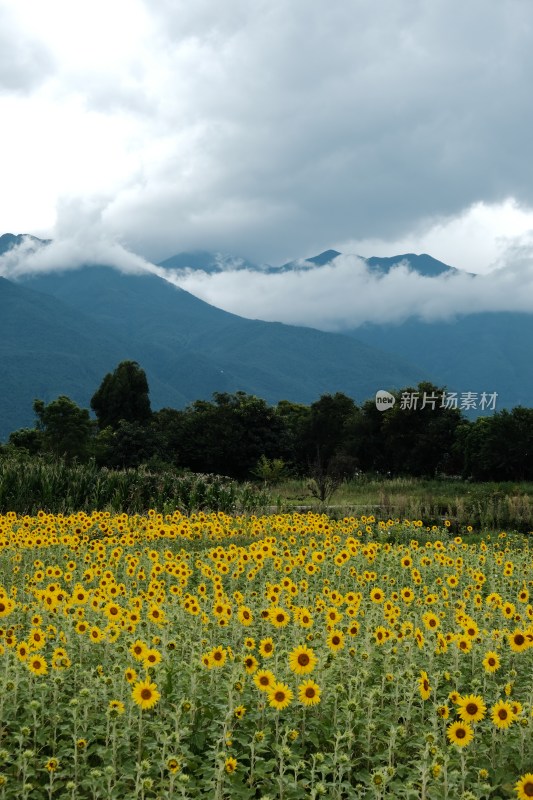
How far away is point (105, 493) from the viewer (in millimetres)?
18875

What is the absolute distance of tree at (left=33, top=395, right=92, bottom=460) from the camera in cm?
4528

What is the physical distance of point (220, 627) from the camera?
6.12m

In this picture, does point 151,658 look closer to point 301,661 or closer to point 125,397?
point 301,661

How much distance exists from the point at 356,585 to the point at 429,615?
2.82 metres

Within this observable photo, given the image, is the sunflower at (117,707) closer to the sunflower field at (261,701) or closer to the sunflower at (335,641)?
the sunflower field at (261,701)

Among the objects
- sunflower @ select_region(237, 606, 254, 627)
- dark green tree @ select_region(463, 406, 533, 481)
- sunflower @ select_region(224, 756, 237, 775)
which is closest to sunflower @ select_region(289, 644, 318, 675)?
sunflower @ select_region(224, 756, 237, 775)

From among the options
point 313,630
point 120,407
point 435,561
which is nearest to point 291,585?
point 313,630

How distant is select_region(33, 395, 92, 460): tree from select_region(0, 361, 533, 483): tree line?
0.07m

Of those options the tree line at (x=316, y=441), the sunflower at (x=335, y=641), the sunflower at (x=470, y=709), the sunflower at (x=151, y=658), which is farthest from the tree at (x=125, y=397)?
the sunflower at (x=470, y=709)

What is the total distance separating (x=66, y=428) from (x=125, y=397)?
39.6 ft

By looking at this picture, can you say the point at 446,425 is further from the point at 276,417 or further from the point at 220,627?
the point at 220,627

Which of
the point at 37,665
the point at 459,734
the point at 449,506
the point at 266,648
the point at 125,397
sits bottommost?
the point at 37,665

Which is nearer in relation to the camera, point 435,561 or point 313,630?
point 313,630

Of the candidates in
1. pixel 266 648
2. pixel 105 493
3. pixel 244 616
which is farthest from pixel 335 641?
pixel 105 493
